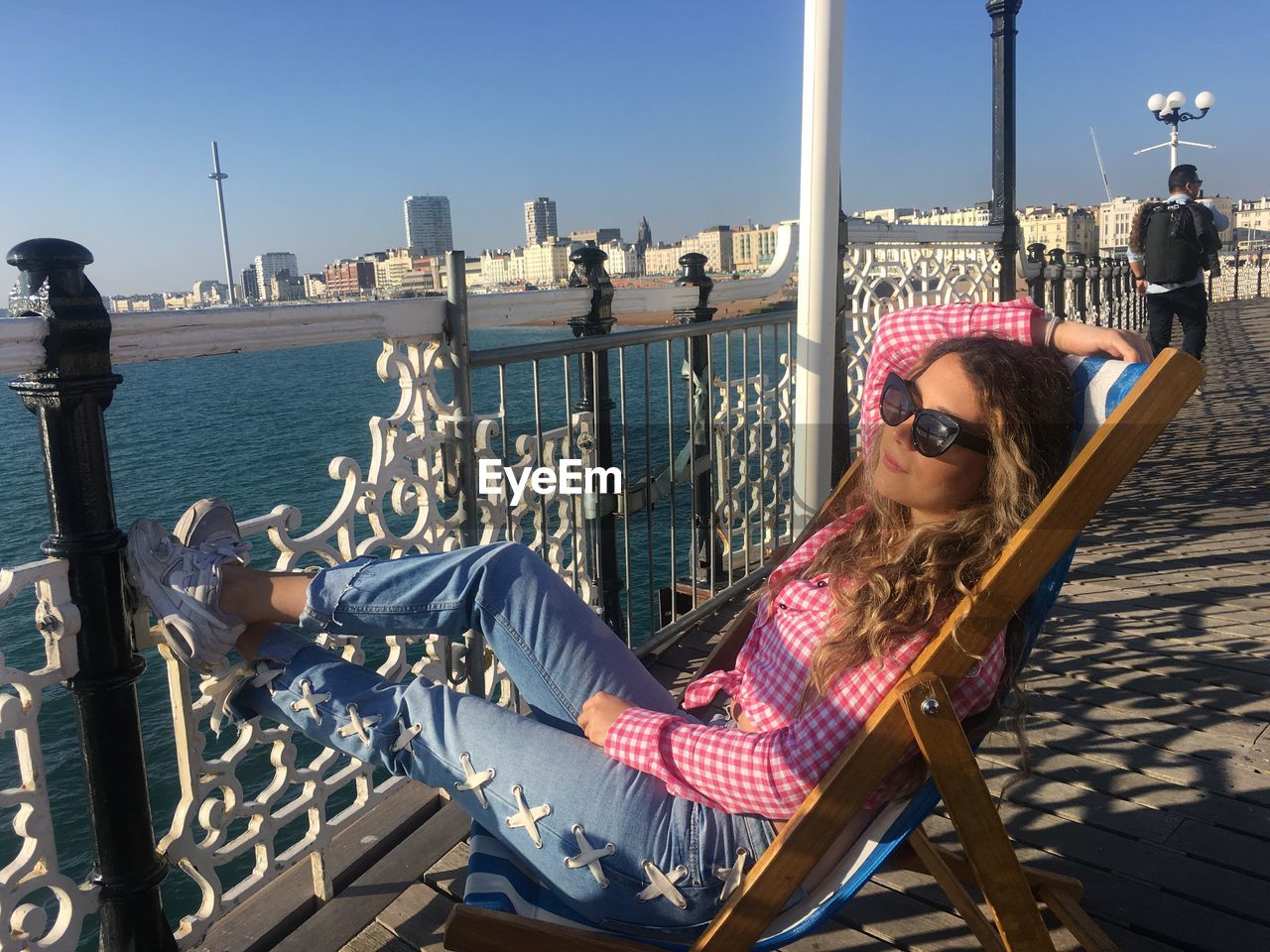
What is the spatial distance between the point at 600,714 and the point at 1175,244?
7.24m

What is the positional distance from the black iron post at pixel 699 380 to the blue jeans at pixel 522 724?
191cm

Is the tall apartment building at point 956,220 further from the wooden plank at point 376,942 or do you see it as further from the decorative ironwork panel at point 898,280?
the wooden plank at point 376,942

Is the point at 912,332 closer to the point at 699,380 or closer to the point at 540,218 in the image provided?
the point at 699,380

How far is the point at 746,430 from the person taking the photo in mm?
3967

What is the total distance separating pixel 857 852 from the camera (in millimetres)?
1400

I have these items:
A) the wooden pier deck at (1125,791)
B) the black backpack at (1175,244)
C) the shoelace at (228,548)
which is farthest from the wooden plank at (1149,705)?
the black backpack at (1175,244)

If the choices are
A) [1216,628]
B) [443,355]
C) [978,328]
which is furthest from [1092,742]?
[443,355]

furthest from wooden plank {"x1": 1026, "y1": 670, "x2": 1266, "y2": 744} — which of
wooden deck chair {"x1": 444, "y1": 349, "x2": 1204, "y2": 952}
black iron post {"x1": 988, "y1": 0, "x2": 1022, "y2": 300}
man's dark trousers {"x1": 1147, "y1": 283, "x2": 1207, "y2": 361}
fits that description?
man's dark trousers {"x1": 1147, "y1": 283, "x2": 1207, "y2": 361}

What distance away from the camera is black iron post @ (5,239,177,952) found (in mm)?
1507

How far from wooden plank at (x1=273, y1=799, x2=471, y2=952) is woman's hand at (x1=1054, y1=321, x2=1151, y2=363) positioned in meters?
1.73

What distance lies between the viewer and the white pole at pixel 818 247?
322 cm

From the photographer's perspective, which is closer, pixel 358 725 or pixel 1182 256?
pixel 358 725

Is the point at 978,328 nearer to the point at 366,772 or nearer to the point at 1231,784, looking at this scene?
the point at 1231,784

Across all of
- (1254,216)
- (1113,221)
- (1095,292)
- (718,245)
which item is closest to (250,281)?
(718,245)
